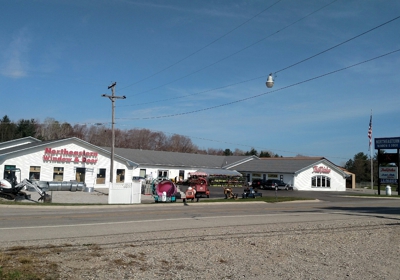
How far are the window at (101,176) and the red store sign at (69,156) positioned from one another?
4.54 ft

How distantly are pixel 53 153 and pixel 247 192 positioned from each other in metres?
21.0

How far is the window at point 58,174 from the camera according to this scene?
44422 mm

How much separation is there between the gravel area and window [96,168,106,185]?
35.4 meters

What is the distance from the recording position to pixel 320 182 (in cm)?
6550

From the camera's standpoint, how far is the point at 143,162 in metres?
58.0

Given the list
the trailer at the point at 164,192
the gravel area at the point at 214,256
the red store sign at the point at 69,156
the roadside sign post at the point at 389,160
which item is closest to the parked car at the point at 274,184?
the roadside sign post at the point at 389,160

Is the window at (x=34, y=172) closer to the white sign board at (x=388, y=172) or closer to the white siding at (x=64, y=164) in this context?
the white siding at (x=64, y=164)

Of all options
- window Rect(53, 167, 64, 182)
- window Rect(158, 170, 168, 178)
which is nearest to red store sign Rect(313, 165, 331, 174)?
window Rect(158, 170, 168, 178)

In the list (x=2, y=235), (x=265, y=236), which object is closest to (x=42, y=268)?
(x=2, y=235)

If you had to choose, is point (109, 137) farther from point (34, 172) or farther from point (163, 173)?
point (34, 172)

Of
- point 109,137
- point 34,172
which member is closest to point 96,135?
point 109,137

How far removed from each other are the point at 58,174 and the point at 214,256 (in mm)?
38080

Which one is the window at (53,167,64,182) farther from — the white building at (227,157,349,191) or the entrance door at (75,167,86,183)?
the white building at (227,157,349,191)

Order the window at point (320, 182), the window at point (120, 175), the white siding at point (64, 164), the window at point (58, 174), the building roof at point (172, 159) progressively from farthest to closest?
the window at point (320, 182) → the building roof at point (172, 159) → the window at point (120, 175) → the window at point (58, 174) → the white siding at point (64, 164)
